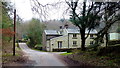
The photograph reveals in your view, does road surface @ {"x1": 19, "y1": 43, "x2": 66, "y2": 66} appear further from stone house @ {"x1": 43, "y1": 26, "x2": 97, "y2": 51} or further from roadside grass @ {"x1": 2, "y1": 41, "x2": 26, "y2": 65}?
stone house @ {"x1": 43, "y1": 26, "x2": 97, "y2": 51}

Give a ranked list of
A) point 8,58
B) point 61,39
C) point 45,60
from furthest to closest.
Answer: point 61,39, point 45,60, point 8,58

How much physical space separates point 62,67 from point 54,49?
31.2 ft

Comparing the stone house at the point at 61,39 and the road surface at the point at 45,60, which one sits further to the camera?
the stone house at the point at 61,39

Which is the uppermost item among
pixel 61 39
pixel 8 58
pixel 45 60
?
pixel 61 39

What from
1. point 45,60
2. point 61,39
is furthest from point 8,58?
point 61,39

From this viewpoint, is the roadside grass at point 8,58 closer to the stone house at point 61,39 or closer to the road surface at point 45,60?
the road surface at point 45,60

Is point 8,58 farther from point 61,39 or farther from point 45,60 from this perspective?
point 61,39

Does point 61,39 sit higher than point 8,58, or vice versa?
point 61,39

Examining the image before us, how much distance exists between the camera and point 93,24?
6.67 meters

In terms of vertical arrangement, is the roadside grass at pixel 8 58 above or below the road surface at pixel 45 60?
above

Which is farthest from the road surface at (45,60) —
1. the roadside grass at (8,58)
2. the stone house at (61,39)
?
the stone house at (61,39)

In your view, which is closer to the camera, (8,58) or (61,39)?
(8,58)

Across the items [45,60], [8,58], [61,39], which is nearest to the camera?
[8,58]

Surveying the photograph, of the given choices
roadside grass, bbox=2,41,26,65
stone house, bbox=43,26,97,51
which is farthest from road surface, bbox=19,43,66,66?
stone house, bbox=43,26,97,51
